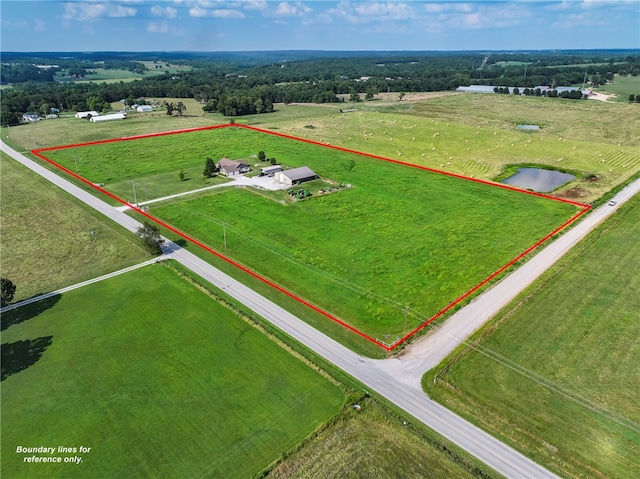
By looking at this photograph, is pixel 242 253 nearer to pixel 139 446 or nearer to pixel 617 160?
pixel 139 446

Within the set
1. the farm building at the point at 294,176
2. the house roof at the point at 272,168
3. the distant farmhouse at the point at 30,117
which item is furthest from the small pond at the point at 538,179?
the distant farmhouse at the point at 30,117

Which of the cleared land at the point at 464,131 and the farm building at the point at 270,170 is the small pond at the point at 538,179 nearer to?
the cleared land at the point at 464,131

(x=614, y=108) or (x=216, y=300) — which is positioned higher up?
(x=614, y=108)

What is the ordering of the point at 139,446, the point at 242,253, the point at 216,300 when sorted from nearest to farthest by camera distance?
1. the point at 139,446
2. the point at 216,300
3. the point at 242,253

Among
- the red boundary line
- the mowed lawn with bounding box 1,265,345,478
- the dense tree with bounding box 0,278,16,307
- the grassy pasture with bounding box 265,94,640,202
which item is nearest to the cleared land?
the grassy pasture with bounding box 265,94,640,202

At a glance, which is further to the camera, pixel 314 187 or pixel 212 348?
pixel 314 187

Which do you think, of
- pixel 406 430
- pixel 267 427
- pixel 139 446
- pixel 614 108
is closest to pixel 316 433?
pixel 267 427
